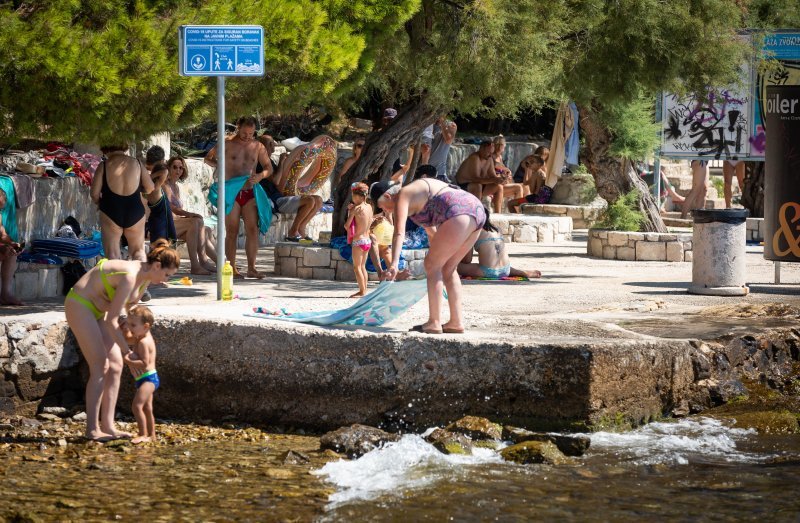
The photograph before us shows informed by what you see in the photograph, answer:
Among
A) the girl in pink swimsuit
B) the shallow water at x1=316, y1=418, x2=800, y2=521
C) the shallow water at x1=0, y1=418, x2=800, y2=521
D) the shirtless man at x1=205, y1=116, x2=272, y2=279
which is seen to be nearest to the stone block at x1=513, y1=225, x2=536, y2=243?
the shirtless man at x1=205, y1=116, x2=272, y2=279

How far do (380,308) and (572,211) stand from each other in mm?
13220

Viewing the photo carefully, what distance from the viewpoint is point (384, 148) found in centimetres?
1384

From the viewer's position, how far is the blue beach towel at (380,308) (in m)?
9.08

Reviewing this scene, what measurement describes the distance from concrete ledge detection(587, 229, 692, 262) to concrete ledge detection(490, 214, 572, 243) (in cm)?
256

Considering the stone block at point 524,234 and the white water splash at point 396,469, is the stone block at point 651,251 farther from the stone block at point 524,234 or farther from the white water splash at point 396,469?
the white water splash at point 396,469

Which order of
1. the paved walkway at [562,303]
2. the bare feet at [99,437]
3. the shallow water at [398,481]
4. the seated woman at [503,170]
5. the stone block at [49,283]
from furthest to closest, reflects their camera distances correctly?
the seated woman at [503,170]
the stone block at [49,283]
the paved walkway at [562,303]
the bare feet at [99,437]
the shallow water at [398,481]

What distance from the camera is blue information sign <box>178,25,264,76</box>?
31.7 feet

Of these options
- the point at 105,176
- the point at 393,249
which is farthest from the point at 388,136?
the point at 393,249

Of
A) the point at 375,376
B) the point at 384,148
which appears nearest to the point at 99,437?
the point at 375,376

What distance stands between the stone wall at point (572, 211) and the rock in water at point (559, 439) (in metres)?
13.7

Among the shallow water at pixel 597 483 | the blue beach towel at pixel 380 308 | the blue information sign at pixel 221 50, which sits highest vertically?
the blue information sign at pixel 221 50

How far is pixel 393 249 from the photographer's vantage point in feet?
28.5

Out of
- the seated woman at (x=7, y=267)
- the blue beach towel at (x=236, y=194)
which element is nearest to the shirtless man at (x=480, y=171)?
the blue beach towel at (x=236, y=194)

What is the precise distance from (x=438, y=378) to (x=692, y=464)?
183 centimetres
